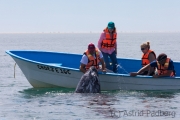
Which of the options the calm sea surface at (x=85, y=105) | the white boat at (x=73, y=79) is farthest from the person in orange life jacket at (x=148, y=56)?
the calm sea surface at (x=85, y=105)

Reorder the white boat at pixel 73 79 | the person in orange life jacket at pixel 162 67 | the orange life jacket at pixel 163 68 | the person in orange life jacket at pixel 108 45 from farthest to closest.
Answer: the person in orange life jacket at pixel 108 45 < the white boat at pixel 73 79 < the orange life jacket at pixel 163 68 < the person in orange life jacket at pixel 162 67

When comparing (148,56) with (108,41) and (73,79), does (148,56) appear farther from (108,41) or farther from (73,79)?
(73,79)

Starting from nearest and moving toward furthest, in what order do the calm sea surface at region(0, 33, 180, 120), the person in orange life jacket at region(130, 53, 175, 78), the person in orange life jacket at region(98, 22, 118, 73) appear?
the calm sea surface at region(0, 33, 180, 120)
the person in orange life jacket at region(130, 53, 175, 78)
the person in orange life jacket at region(98, 22, 118, 73)

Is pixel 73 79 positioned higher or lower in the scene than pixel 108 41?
lower

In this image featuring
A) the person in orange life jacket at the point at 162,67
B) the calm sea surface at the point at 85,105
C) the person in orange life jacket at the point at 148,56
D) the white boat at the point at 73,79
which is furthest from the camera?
the person in orange life jacket at the point at 148,56

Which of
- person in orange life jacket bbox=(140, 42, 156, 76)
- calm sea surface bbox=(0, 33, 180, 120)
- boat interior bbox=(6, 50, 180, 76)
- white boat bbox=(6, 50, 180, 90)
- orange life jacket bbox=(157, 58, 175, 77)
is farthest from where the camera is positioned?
boat interior bbox=(6, 50, 180, 76)

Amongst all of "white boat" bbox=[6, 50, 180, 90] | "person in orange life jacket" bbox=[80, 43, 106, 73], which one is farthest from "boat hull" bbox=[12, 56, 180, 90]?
"person in orange life jacket" bbox=[80, 43, 106, 73]

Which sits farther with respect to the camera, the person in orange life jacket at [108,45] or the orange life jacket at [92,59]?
the person in orange life jacket at [108,45]

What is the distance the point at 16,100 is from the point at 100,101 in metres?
2.56

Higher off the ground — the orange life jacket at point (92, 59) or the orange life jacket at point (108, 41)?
the orange life jacket at point (108, 41)

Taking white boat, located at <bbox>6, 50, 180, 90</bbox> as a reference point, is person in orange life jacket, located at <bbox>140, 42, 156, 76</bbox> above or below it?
above

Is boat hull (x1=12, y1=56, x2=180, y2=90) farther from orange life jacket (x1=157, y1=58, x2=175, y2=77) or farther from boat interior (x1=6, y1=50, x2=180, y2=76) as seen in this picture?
boat interior (x1=6, y1=50, x2=180, y2=76)

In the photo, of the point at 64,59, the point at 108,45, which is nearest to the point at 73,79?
the point at 108,45

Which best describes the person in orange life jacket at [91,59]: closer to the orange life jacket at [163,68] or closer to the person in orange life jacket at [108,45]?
the person in orange life jacket at [108,45]
